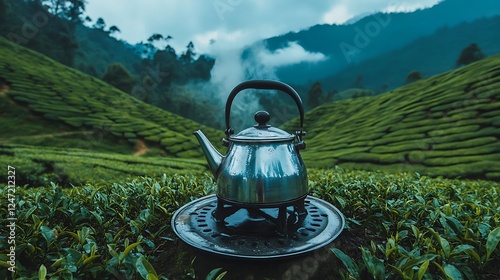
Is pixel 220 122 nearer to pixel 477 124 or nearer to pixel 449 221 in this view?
pixel 477 124

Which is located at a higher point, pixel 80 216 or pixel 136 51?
pixel 136 51

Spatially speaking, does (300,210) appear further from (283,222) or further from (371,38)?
(371,38)

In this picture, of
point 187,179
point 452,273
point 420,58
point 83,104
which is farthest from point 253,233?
point 420,58

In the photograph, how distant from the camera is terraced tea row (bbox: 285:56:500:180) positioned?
32.2 ft

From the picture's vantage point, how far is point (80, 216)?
2064mm

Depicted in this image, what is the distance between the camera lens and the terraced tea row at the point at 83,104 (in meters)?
16.2

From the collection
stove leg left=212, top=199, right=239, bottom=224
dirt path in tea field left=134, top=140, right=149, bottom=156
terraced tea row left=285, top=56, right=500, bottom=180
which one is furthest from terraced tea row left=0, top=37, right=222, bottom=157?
stove leg left=212, top=199, right=239, bottom=224

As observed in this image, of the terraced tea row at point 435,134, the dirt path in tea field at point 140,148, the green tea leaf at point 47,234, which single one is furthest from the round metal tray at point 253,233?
the dirt path in tea field at point 140,148

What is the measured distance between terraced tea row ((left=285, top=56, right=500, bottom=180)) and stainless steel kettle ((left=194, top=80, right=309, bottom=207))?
8215mm

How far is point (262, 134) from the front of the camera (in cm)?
178

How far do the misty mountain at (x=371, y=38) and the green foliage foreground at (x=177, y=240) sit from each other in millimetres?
78760

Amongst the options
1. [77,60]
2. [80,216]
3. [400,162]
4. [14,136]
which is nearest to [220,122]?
[77,60]

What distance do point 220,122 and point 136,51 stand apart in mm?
32146

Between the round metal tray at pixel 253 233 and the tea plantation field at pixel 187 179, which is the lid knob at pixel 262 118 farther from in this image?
the tea plantation field at pixel 187 179
